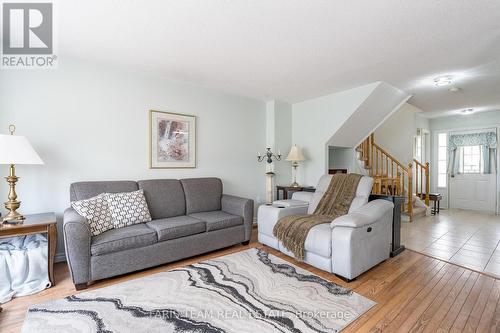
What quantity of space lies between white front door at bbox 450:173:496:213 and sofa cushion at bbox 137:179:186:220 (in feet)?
22.0

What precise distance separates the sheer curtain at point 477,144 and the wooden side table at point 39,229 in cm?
795

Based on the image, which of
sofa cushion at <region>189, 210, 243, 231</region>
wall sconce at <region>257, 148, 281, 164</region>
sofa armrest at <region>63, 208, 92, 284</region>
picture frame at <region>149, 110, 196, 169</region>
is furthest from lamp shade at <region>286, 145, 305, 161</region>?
sofa armrest at <region>63, 208, 92, 284</region>

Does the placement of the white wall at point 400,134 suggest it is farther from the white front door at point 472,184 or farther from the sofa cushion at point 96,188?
the sofa cushion at point 96,188

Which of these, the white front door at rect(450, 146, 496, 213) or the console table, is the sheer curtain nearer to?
the white front door at rect(450, 146, 496, 213)

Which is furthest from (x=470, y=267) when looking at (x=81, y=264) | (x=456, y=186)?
(x=456, y=186)

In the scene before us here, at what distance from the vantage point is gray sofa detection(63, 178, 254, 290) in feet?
6.73

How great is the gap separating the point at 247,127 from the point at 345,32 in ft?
7.60

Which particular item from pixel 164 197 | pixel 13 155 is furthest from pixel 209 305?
pixel 13 155

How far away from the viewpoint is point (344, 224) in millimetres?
2170

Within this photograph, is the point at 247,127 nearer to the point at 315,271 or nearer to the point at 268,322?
the point at 315,271

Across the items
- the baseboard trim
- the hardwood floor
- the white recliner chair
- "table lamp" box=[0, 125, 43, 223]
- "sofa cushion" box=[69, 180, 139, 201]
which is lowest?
the hardwood floor

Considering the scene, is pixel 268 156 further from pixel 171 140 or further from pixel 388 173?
pixel 388 173

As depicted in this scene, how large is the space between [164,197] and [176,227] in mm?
595

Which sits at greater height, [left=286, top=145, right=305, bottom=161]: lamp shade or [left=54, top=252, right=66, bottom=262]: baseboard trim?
[left=286, top=145, right=305, bottom=161]: lamp shade
